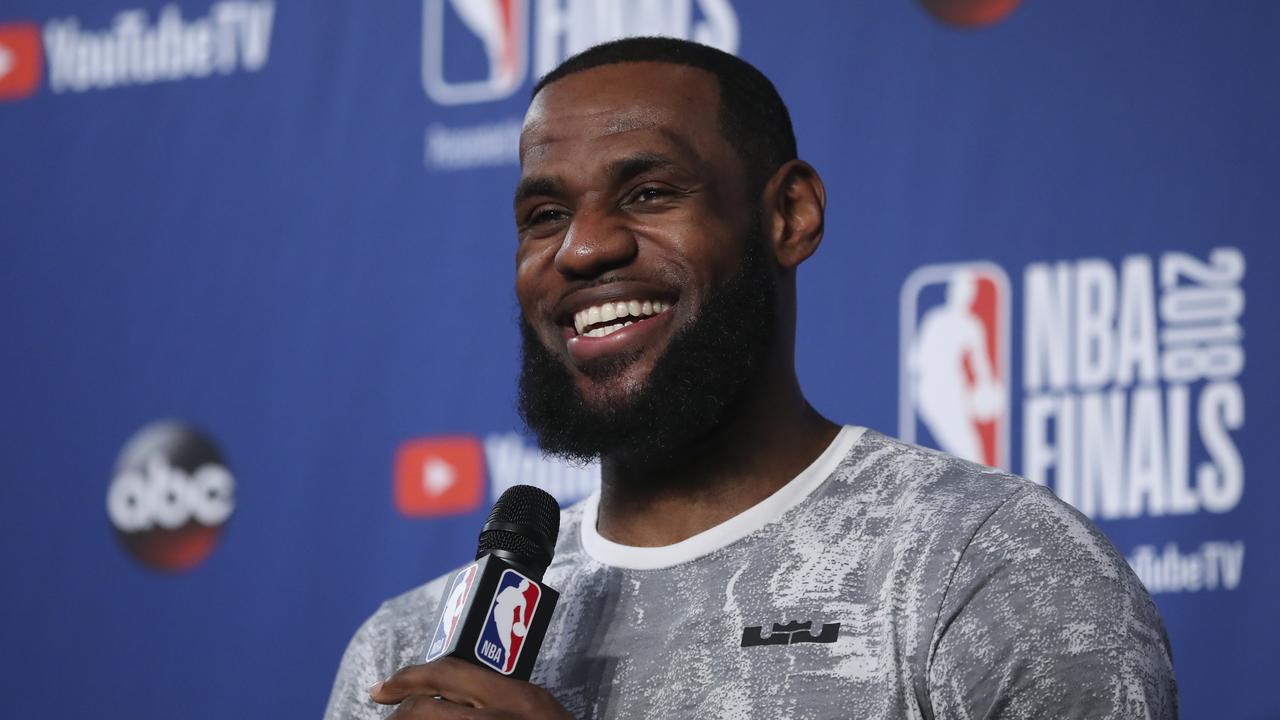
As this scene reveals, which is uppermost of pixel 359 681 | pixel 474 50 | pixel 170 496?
pixel 474 50

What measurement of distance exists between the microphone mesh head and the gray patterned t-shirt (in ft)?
0.53

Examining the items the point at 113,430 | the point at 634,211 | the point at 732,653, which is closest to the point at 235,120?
the point at 113,430

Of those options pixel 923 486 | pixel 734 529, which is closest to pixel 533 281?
pixel 734 529

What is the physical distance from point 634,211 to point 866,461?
0.94ft

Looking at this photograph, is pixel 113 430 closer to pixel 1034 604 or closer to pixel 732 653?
pixel 732 653

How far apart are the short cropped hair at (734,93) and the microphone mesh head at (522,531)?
0.42 metres

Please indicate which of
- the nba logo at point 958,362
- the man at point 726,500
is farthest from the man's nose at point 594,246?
the nba logo at point 958,362

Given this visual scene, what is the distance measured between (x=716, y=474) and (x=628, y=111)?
0.32 m

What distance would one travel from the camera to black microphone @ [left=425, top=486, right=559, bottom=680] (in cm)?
104

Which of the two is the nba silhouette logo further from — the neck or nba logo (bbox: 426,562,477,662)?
nba logo (bbox: 426,562,477,662)

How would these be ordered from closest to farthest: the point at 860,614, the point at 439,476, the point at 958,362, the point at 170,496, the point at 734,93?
the point at 860,614
the point at 734,93
the point at 958,362
the point at 439,476
the point at 170,496

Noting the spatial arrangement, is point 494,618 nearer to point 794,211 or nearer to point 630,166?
point 630,166

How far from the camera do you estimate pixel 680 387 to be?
1363 millimetres

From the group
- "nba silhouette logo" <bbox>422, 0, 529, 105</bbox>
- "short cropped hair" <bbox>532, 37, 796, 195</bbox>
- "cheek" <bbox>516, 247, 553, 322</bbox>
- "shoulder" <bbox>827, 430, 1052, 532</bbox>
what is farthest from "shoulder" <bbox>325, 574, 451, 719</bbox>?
"nba silhouette logo" <bbox>422, 0, 529, 105</bbox>
